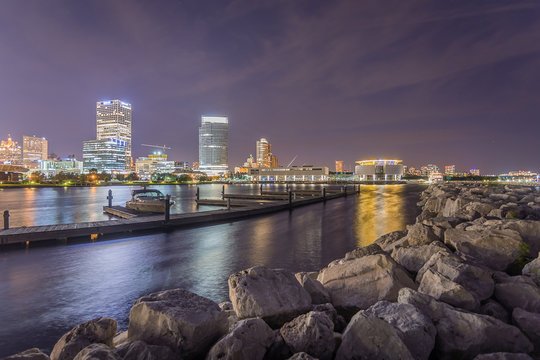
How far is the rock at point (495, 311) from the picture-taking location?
3732 millimetres

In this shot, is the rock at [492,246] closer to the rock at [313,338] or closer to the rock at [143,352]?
the rock at [313,338]

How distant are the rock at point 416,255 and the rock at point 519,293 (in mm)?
951

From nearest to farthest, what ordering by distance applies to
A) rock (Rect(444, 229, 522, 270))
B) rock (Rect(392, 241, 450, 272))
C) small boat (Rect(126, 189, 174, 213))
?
rock (Rect(392, 241, 450, 272)) → rock (Rect(444, 229, 522, 270)) → small boat (Rect(126, 189, 174, 213))

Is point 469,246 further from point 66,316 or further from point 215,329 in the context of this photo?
point 66,316

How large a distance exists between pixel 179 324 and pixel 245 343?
696mm

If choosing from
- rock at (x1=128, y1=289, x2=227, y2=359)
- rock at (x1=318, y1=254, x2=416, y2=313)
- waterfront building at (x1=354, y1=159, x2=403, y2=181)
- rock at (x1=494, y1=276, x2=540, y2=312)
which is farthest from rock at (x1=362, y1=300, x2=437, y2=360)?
waterfront building at (x1=354, y1=159, x2=403, y2=181)

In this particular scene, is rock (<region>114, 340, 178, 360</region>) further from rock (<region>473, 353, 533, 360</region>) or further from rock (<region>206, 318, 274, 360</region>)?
rock (<region>473, 353, 533, 360</region>)

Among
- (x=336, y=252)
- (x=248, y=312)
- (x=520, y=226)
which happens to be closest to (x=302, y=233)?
(x=336, y=252)

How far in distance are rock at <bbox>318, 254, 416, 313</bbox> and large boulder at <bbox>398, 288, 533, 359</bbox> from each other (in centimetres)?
90

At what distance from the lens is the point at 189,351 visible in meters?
2.89

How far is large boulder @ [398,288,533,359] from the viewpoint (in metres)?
3.02

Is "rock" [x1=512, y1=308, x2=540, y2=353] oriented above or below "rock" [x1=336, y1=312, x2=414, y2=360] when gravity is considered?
below

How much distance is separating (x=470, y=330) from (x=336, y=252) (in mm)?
8597

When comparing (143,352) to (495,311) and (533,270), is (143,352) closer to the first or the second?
(495,311)
